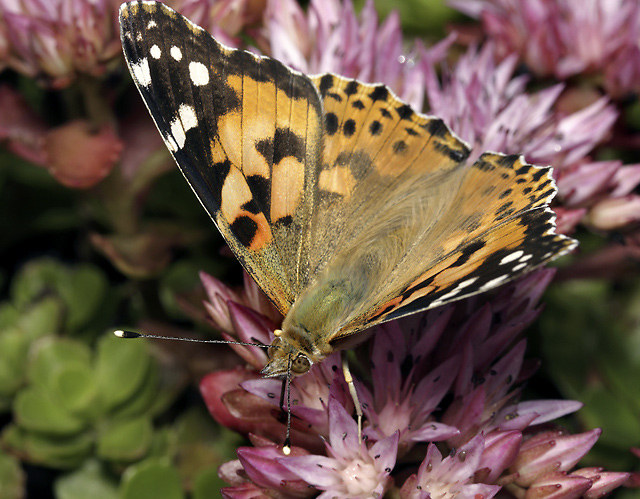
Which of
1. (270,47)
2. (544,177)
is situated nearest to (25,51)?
(270,47)

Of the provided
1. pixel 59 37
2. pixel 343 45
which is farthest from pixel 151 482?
pixel 343 45

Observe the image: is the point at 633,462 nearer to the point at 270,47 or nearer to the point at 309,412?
the point at 309,412

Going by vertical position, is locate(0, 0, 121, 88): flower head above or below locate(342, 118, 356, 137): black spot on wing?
above

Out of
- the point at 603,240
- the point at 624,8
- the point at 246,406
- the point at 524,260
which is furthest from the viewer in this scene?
the point at 603,240

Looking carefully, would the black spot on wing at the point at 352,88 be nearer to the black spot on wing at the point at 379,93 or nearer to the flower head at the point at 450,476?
the black spot on wing at the point at 379,93

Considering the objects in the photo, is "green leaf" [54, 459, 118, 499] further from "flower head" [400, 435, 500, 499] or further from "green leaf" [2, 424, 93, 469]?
"flower head" [400, 435, 500, 499]

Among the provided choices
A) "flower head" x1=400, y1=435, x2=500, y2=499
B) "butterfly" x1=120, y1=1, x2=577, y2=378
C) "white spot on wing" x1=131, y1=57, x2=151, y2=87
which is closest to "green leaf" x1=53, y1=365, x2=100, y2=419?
"butterfly" x1=120, y1=1, x2=577, y2=378
